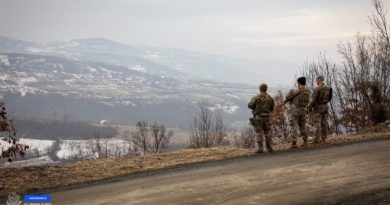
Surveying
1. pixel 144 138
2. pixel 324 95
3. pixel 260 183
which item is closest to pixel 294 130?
pixel 324 95

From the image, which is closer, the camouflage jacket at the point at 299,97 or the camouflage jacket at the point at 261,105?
the camouflage jacket at the point at 261,105

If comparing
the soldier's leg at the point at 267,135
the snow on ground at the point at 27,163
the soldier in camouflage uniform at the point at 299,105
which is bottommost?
the snow on ground at the point at 27,163

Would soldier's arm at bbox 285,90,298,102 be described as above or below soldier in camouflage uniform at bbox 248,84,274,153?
above

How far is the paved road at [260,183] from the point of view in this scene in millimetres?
9031

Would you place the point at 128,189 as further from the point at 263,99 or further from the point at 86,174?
the point at 263,99

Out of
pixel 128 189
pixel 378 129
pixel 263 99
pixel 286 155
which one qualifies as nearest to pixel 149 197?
pixel 128 189

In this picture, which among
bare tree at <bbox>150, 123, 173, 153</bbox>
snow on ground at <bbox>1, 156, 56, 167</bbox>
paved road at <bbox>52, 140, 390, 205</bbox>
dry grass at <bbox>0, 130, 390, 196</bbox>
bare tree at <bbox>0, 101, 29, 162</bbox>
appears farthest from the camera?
bare tree at <bbox>150, 123, 173, 153</bbox>

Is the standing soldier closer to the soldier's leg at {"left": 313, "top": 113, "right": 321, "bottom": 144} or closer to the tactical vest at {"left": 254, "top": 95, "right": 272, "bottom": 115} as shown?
the soldier's leg at {"left": 313, "top": 113, "right": 321, "bottom": 144}

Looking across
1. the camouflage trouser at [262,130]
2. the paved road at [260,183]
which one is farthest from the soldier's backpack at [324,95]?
the paved road at [260,183]

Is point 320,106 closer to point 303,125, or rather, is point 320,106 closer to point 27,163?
point 303,125

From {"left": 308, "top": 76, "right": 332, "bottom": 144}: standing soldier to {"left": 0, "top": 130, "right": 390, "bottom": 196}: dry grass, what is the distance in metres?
0.51

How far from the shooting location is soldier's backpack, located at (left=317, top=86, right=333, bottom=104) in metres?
15.9

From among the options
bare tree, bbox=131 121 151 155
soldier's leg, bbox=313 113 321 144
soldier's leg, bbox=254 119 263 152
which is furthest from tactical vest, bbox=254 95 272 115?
bare tree, bbox=131 121 151 155

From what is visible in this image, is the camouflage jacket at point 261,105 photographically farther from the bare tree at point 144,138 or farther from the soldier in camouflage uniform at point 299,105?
the bare tree at point 144,138
